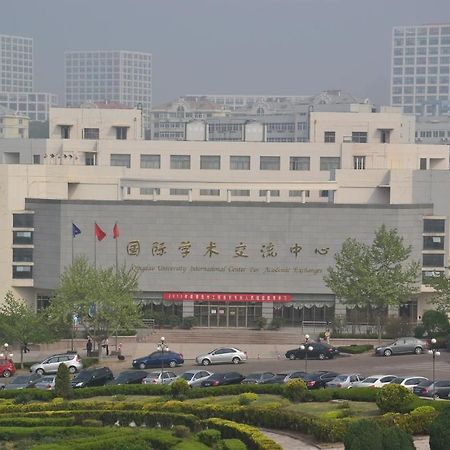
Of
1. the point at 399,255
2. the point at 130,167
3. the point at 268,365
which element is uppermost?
the point at 130,167

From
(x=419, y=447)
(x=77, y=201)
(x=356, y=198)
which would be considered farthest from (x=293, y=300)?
(x=419, y=447)

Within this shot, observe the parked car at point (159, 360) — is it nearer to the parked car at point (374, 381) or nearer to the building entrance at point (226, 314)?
the building entrance at point (226, 314)

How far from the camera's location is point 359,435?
93.0ft

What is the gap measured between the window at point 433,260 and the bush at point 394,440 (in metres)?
44.4

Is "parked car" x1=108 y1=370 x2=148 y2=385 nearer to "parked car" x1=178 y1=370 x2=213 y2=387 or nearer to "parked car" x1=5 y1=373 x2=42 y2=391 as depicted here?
"parked car" x1=178 y1=370 x2=213 y2=387

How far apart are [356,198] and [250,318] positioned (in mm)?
9729

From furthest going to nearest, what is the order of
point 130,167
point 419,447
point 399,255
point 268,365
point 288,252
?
point 130,167
point 288,252
point 399,255
point 268,365
point 419,447

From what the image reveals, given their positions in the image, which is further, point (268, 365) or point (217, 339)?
point (217, 339)

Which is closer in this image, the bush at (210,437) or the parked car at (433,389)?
the bush at (210,437)

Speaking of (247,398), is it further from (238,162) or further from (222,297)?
(238,162)

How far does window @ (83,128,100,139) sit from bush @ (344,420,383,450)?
54.7m

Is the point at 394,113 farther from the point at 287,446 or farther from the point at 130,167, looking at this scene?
the point at 287,446

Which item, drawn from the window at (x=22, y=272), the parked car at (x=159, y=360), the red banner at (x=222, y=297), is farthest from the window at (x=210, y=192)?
the parked car at (x=159, y=360)

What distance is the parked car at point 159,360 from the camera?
190ft
